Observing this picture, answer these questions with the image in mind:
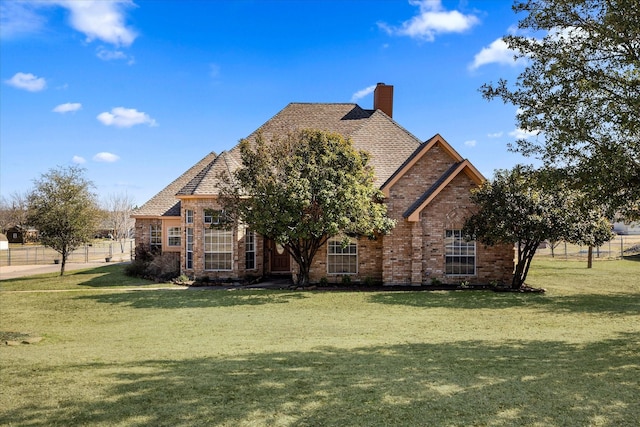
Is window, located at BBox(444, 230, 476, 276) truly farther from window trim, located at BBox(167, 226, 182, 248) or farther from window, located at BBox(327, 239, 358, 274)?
window trim, located at BBox(167, 226, 182, 248)

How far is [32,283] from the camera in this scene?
2381 cm

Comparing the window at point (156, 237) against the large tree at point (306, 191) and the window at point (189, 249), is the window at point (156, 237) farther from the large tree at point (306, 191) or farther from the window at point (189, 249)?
the large tree at point (306, 191)

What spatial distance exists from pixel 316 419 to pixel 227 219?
49.4 ft

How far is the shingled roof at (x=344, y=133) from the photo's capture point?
76.1ft

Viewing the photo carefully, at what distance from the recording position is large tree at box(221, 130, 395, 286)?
18562mm

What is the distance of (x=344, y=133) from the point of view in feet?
87.0

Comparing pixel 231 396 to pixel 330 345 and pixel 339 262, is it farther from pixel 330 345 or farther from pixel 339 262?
pixel 339 262

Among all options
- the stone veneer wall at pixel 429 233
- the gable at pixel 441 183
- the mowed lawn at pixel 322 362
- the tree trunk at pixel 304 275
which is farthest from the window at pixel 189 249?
Result: the gable at pixel 441 183

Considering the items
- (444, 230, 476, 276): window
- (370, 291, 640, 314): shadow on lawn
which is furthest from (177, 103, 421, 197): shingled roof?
(370, 291, 640, 314): shadow on lawn

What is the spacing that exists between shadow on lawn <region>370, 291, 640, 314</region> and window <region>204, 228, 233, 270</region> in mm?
7984

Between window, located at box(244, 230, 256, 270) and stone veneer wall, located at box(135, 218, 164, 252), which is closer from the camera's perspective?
window, located at box(244, 230, 256, 270)

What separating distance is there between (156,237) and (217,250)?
842 cm

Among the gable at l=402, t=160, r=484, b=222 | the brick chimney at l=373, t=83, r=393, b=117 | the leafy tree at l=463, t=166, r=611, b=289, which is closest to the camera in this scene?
the leafy tree at l=463, t=166, r=611, b=289

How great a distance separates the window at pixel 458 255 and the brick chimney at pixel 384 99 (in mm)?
10921
